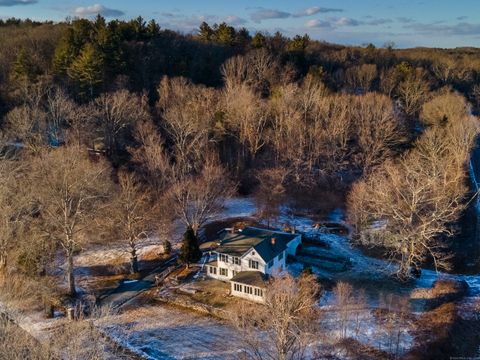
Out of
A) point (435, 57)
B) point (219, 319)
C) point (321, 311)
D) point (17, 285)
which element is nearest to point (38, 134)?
point (17, 285)

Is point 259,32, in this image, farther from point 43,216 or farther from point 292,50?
point 43,216

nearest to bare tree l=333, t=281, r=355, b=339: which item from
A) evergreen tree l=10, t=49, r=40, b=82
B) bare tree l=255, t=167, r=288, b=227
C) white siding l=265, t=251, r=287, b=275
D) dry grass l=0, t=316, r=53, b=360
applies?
white siding l=265, t=251, r=287, b=275

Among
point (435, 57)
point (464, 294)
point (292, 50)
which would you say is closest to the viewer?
point (464, 294)

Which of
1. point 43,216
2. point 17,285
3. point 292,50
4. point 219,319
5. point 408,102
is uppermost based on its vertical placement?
point 292,50

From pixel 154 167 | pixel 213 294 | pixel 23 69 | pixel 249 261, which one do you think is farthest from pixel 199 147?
pixel 23 69

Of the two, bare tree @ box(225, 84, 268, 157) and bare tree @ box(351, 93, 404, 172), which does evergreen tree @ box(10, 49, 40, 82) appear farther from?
bare tree @ box(351, 93, 404, 172)

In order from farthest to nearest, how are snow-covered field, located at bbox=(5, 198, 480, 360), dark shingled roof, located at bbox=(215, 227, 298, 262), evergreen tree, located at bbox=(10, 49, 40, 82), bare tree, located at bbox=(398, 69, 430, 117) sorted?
1. bare tree, located at bbox=(398, 69, 430, 117)
2. evergreen tree, located at bbox=(10, 49, 40, 82)
3. dark shingled roof, located at bbox=(215, 227, 298, 262)
4. snow-covered field, located at bbox=(5, 198, 480, 360)

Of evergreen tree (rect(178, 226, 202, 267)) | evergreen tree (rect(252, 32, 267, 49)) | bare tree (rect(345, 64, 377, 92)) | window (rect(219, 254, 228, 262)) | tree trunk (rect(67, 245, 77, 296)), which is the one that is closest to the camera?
tree trunk (rect(67, 245, 77, 296))
